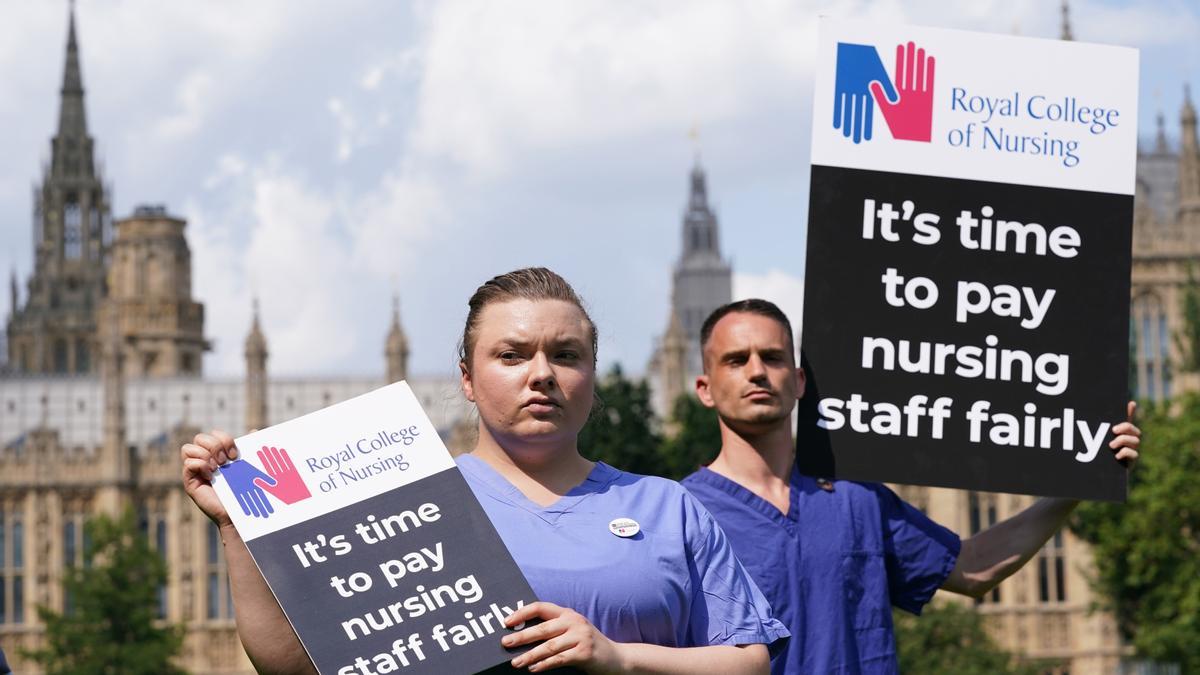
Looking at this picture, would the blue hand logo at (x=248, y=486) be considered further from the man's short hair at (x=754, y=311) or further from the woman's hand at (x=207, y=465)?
the man's short hair at (x=754, y=311)

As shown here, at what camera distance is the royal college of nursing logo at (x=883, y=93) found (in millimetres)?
7770

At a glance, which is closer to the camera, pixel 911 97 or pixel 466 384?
pixel 466 384

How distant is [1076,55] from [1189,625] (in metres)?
35.3

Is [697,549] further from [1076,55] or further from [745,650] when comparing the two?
[1076,55]

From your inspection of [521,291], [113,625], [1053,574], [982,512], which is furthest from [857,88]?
[1053,574]

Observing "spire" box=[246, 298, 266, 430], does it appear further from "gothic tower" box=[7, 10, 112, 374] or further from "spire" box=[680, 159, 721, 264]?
"spire" box=[680, 159, 721, 264]

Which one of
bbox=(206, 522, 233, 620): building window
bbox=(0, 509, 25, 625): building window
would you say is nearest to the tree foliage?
bbox=(206, 522, 233, 620): building window

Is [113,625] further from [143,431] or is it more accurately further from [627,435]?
[143,431]

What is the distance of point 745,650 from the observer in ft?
19.2

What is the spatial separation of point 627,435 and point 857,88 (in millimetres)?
44614

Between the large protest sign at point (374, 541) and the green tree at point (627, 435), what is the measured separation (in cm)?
4417

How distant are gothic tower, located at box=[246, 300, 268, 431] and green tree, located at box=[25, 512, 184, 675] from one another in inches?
397

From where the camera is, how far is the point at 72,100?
303 ft

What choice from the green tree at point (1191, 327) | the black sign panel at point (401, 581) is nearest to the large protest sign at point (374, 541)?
the black sign panel at point (401, 581)
